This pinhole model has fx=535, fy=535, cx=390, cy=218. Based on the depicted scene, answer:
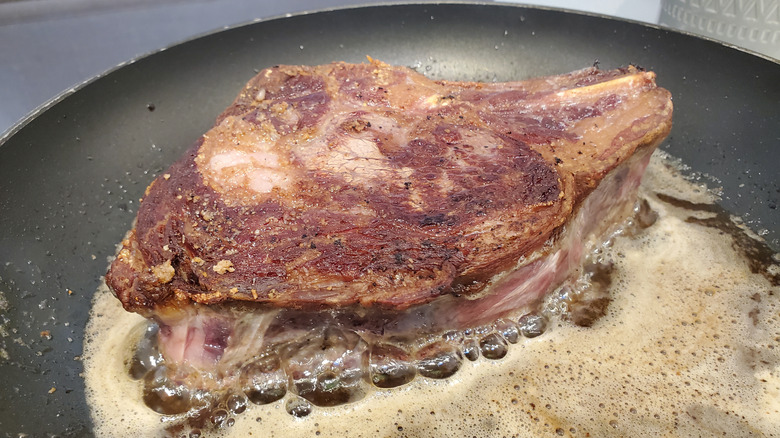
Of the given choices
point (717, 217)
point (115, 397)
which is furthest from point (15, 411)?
point (717, 217)

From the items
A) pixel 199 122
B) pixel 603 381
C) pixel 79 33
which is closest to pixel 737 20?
pixel 603 381

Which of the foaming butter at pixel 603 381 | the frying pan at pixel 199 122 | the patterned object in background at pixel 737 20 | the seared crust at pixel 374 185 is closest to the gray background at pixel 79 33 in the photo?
the patterned object in background at pixel 737 20

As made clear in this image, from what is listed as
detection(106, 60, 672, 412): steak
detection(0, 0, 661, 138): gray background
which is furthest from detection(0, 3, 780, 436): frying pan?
detection(0, 0, 661, 138): gray background

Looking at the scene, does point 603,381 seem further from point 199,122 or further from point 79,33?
point 79,33

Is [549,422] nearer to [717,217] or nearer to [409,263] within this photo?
[409,263]

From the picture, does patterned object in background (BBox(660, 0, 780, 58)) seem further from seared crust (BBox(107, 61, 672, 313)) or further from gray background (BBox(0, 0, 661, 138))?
gray background (BBox(0, 0, 661, 138))

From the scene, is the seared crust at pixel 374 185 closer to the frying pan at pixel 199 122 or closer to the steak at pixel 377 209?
the steak at pixel 377 209
